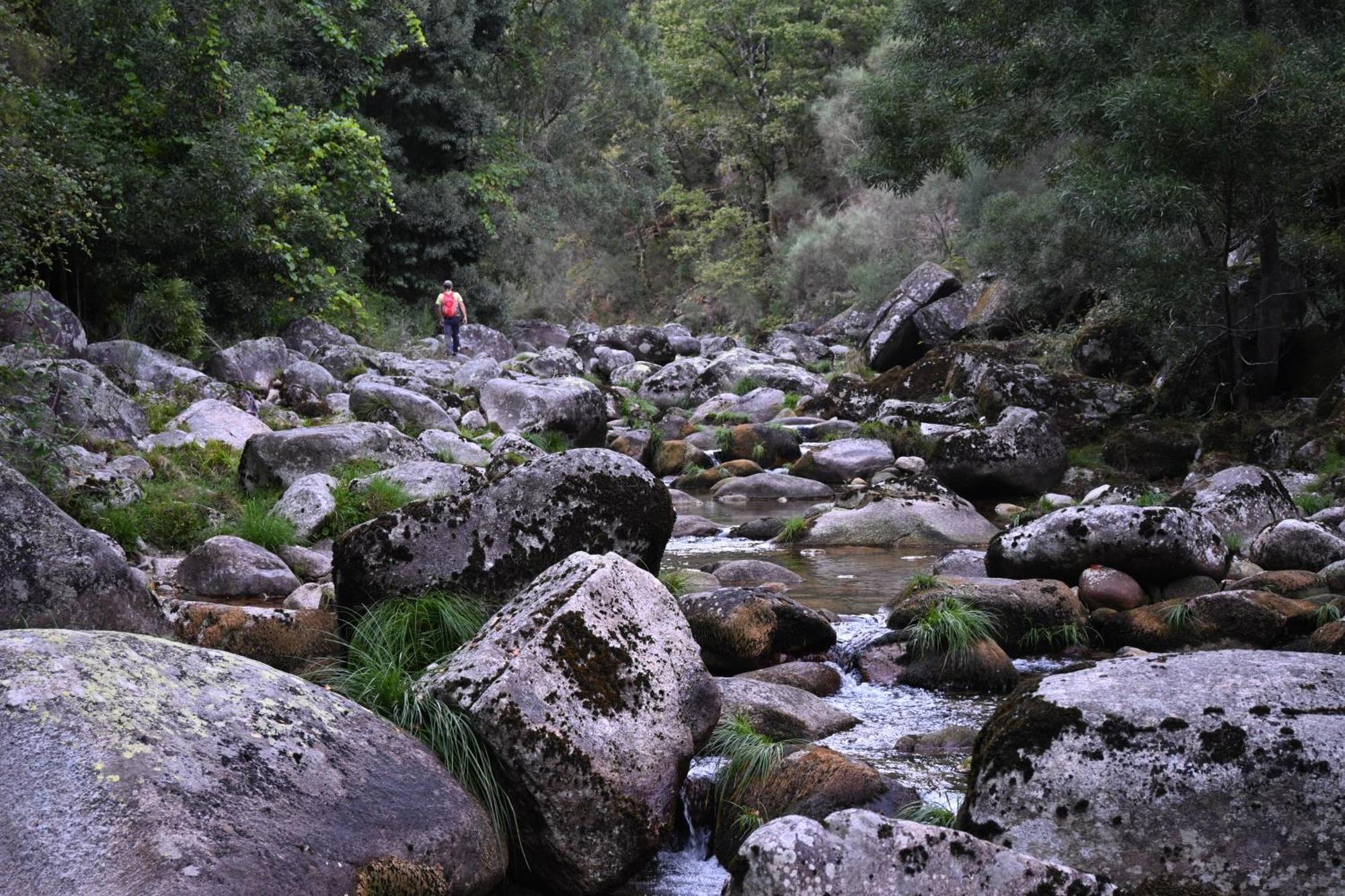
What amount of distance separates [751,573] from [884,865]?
6152mm

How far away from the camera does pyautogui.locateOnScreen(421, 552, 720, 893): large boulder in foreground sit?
4039 mm

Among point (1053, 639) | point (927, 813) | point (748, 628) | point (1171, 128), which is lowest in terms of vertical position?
point (1053, 639)

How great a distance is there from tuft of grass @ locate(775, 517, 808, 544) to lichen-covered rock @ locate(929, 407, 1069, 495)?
3.03 meters

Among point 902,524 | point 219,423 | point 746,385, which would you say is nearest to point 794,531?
point 902,524

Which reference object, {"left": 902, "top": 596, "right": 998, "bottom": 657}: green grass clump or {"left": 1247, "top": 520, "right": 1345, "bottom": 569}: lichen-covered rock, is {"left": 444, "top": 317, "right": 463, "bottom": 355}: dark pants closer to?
{"left": 1247, "top": 520, "right": 1345, "bottom": 569}: lichen-covered rock

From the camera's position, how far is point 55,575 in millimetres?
4648

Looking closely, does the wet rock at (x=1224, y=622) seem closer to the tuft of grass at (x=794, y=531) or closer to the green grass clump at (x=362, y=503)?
the tuft of grass at (x=794, y=531)

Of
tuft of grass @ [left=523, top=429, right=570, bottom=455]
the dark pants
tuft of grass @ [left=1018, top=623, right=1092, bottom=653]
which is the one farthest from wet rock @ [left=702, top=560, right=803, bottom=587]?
the dark pants

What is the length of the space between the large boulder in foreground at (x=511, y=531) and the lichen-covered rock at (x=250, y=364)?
32.9 ft

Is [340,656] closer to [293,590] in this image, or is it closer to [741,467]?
[293,590]

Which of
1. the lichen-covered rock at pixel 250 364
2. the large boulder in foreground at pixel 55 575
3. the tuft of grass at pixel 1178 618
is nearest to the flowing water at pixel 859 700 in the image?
the tuft of grass at pixel 1178 618

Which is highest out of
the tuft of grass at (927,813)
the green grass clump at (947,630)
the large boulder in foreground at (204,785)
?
the large boulder in foreground at (204,785)

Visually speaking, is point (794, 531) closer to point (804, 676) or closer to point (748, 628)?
point (748, 628)

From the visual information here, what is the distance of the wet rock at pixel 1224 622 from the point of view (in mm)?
6730
